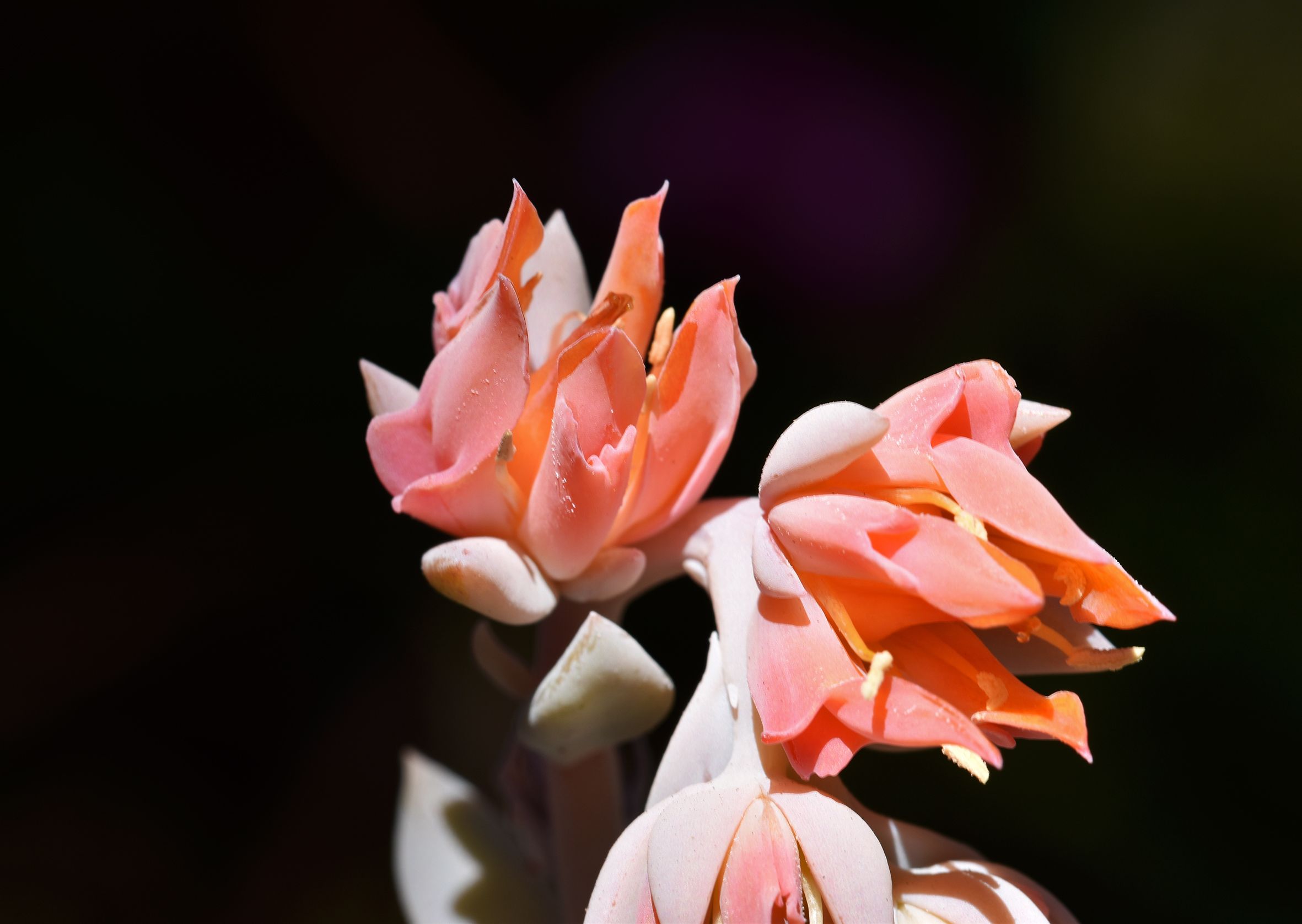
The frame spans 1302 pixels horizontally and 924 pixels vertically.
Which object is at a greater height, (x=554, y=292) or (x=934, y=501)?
(x=554, y=292)

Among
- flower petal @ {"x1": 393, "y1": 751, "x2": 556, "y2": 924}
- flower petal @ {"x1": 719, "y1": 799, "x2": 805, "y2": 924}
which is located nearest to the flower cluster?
flower petal @ {"x1": 719, "y1": 799, "x2": 805, "y2": 924}

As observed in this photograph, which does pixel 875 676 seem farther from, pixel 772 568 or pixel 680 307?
pixel 680 307

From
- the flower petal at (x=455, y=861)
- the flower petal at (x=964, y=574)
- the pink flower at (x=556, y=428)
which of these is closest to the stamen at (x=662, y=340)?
the pink flower at (x=556, y=428)

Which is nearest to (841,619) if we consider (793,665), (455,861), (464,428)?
(793,665)

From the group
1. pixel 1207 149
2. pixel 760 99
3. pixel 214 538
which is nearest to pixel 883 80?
pixel 760 99

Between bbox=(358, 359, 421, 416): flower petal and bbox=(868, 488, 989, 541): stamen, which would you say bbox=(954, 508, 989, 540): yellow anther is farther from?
bbox=(358, 359, 421, 416): flower petal

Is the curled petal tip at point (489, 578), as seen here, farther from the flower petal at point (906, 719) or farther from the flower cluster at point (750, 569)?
the flower petal at point (906, 719)
